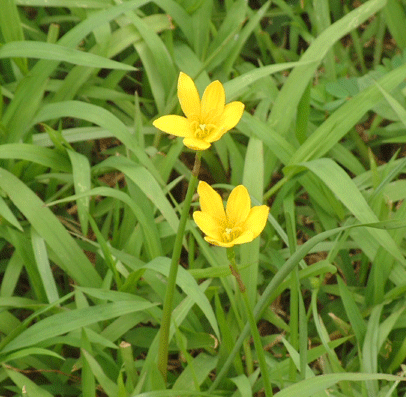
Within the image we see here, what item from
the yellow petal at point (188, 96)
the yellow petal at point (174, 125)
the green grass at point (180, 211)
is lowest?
the green grass at point (180, 211)

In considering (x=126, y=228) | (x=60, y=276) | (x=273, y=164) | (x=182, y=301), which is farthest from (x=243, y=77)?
(x=60, y=276)

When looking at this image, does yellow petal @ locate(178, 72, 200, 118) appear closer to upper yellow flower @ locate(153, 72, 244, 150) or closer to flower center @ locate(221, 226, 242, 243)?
upper yellow flower @ locate(153, 72, 244, 150)

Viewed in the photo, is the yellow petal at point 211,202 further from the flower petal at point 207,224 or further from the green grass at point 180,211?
the green grass at point 180,211

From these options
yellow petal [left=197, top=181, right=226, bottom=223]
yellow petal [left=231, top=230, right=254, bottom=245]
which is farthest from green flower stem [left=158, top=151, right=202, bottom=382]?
yellow petal [left=231, top=230, right=254, bottom=245]

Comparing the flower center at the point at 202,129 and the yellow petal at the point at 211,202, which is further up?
the flower center at the point at 202,129

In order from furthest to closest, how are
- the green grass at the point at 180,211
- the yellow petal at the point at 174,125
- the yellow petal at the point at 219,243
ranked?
1. the green grass at the point at 180,211
2. the yellow petal at the point at 174,125
3. the yellow petal at the point at 219,243

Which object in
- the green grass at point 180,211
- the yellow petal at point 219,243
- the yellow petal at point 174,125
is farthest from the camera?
the green grass at point 180,211

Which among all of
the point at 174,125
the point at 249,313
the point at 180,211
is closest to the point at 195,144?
the point at 174,125

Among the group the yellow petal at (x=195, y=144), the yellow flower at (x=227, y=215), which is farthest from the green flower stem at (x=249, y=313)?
the yellow petal at (x=195, y=144)

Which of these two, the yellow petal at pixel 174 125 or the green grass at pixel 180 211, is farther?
the green grass at pixel 180 211
